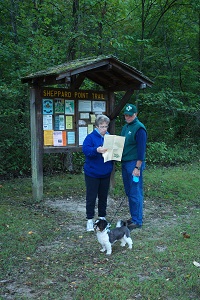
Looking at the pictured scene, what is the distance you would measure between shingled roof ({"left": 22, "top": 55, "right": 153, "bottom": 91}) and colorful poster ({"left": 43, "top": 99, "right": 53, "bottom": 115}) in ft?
1.24

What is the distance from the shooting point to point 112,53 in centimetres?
1282

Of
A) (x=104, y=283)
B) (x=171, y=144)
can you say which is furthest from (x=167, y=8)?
(x=104, y=283)

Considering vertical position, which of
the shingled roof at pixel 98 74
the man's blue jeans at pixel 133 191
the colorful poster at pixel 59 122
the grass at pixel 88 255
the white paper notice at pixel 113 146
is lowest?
the grass at pixel 88 255

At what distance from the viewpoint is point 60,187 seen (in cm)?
888

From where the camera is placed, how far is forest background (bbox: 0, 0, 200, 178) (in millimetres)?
9961

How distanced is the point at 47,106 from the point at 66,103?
0.48m

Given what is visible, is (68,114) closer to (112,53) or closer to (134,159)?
(134,159)

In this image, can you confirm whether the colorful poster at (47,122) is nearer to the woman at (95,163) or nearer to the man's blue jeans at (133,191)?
the woman at (95,163)

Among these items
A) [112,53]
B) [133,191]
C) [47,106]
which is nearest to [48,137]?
[47,106]

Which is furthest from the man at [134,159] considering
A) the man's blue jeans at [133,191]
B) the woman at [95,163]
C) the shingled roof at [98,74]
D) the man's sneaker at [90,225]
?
the shingled roof at [98,74]

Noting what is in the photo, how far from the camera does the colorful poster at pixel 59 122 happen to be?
743cm

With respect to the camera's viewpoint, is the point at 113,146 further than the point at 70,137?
No

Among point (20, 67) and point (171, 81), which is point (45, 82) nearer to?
point (20, 67)

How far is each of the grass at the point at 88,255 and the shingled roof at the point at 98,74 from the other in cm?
260
